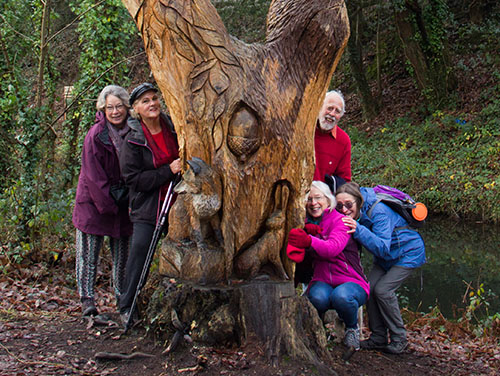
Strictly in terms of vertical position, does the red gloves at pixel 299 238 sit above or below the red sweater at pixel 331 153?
below

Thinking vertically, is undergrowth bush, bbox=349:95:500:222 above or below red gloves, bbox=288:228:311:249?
above

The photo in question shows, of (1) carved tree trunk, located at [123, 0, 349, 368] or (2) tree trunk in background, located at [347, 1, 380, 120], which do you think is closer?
(1) carved tree trunk, located at [123, 0, 349, 368]

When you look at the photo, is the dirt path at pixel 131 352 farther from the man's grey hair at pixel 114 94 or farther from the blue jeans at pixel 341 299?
the man's grey hair at pixel 114 94

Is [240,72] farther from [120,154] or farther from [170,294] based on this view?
[170,294]

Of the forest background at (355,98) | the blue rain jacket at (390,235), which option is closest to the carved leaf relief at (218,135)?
the blue rain jacket at (390,235)

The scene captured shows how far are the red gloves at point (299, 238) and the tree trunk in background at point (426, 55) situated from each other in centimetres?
1277

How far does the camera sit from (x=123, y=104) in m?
4.68

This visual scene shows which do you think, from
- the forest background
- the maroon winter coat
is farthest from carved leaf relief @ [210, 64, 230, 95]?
the forest background

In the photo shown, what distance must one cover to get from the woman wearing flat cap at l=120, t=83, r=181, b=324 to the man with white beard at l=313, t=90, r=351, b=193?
133cm

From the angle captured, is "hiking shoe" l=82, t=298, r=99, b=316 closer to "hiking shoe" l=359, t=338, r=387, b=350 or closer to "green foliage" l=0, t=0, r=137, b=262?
"green foliage" l=0, t=0, r=137, b=262

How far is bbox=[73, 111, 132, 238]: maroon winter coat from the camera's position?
4750 mm

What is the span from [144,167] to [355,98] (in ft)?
52.0

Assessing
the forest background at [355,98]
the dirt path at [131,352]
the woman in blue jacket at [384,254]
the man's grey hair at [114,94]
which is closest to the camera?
the dirt path at [131,352]

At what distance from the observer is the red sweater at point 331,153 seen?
4906 millimetres
